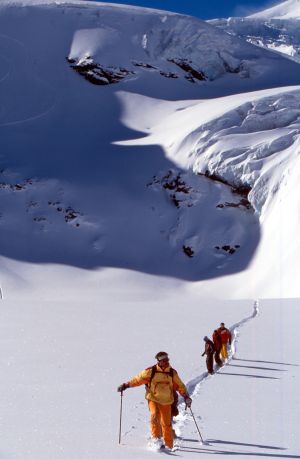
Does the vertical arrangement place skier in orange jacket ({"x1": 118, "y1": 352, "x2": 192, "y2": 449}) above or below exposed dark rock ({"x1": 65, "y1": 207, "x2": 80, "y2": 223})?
below

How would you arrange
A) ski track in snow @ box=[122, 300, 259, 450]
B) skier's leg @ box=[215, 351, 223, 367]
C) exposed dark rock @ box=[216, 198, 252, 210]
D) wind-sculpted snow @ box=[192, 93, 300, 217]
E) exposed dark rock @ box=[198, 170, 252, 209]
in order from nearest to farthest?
ski track in snow @ box=[122, 300, 259, 450] < skier's leg @ box=[215, 351, 223, 367] < wind-sculpted snow @ box=[192, 93, 300, 217] < exposed dark rock @ box=[216, 198, 252, 210] < exposed dark rock @ box=[198, 170, 252, 209]

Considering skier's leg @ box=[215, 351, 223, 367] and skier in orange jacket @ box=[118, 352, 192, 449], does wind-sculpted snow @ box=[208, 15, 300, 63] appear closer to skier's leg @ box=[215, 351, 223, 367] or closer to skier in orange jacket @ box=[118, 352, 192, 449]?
→ skier's leg @ box=[215, 351, 223, 367]

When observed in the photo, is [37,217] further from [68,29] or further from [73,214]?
[68,29]

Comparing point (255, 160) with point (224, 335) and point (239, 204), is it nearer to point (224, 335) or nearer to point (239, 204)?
point (239, 204)

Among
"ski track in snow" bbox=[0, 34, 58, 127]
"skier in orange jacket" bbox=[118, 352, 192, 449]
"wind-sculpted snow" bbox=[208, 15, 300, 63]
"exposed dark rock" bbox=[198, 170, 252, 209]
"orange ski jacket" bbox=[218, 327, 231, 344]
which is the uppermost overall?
"wind-sculpted snow" bbox=[208, 15, 300, 63]

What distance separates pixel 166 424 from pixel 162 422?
0.21 feet

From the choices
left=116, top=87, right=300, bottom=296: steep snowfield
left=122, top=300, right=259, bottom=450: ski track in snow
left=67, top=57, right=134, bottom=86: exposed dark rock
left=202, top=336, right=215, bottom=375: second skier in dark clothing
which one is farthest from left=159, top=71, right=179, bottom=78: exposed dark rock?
left=202, top=336, right=215, bottom=375: second skier in dark clothing

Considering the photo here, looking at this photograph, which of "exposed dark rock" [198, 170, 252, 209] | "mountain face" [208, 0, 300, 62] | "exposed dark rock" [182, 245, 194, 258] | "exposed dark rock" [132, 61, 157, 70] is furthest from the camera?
"mountain face" [208, 0, 300, 62]

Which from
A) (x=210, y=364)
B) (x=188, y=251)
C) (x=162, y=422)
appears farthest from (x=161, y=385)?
(x=188, y=251)

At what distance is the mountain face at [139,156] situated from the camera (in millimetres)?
45688

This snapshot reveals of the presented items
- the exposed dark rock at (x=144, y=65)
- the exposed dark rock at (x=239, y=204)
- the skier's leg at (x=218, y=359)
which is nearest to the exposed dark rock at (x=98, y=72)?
the exposed dark rock at (x=144, y=65)

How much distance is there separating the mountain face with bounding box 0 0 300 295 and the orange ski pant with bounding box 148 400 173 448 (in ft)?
95.3

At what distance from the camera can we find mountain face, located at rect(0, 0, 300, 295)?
45688 millimetres

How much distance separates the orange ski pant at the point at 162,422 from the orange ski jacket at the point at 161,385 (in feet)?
0.26
